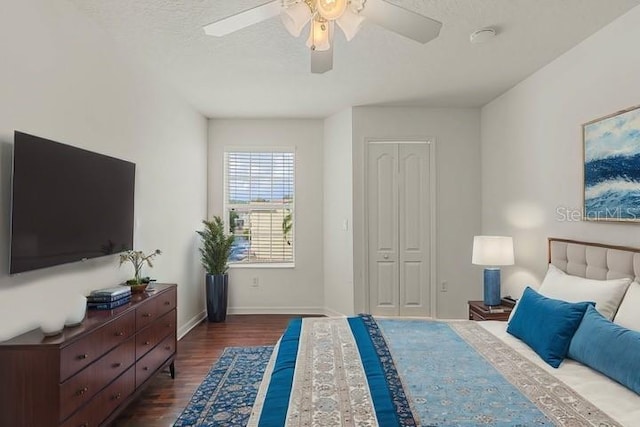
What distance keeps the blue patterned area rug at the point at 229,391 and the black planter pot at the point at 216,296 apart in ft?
3.36

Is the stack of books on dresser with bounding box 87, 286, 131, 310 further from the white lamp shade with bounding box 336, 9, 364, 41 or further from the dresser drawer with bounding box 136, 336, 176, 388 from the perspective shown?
the white lamp shade with bounding box 336, 9, 364, 41

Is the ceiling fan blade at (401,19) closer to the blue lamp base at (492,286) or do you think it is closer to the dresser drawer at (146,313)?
the dresser drawer at (146,313)

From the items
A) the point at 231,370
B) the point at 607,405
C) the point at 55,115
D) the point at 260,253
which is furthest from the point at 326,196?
the point at 607,405

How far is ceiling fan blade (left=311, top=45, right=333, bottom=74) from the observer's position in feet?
6.00

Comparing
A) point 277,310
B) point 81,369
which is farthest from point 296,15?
point 277,310

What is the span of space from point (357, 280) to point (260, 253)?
1.49m

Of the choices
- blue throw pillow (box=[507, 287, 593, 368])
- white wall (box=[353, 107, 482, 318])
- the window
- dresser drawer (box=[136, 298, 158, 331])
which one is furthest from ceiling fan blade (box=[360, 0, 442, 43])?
the window

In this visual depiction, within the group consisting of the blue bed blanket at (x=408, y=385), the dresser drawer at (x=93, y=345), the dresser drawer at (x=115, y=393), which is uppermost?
the dresser drawer at (x=93, y=345)

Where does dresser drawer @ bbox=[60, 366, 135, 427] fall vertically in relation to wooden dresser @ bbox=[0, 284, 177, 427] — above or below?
below

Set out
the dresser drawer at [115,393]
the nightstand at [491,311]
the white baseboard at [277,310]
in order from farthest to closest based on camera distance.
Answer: the white baseboard at [277,310]
the nightstand at [491,311]
the dresser drawer at [115,393]

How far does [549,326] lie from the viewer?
6.84 feet

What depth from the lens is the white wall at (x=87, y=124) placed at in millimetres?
1931

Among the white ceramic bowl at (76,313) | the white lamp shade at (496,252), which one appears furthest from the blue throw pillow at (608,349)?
the white ceramic bowl at (76,313)

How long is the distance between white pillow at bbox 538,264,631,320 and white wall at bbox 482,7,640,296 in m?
0.39
